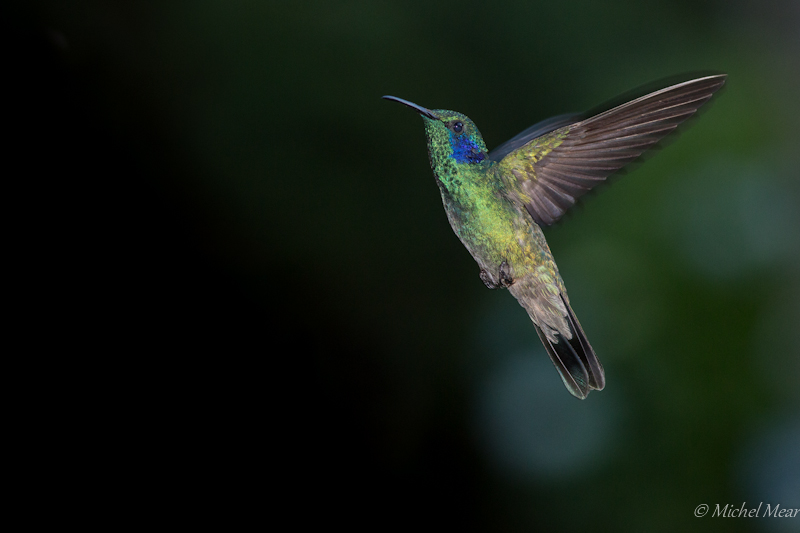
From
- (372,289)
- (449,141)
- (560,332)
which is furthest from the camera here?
(372,289)

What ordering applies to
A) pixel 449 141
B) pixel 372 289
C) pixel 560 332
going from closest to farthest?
1. pixel 449 141
2. pixel 560 332
3. pixel 372 289

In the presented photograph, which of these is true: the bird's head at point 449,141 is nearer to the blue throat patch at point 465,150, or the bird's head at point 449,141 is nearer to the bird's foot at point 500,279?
the blue throat patch at point 465,150

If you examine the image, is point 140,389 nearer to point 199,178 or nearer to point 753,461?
point 199,178

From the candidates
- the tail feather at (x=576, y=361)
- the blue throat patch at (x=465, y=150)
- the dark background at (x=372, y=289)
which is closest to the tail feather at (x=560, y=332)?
the tail feather at (x=576, y=361)

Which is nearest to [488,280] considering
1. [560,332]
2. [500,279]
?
[500,279]

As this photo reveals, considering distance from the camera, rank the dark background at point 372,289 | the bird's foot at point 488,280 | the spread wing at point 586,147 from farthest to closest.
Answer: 1. the dark background at point 372,289
2. the bird's foot at point 488,280
3. the spread wing at point 586,147

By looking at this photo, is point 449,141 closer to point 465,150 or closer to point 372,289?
point 465,150


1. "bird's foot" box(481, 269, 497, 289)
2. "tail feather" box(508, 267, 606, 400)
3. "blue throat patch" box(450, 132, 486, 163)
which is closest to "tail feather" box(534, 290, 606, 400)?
"tail feather" box(508, 267, 606, 400)

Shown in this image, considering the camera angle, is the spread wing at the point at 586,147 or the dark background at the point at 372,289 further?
the dark background at the point at 372,289

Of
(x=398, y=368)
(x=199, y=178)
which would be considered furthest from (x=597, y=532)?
(x=199, y=178)
